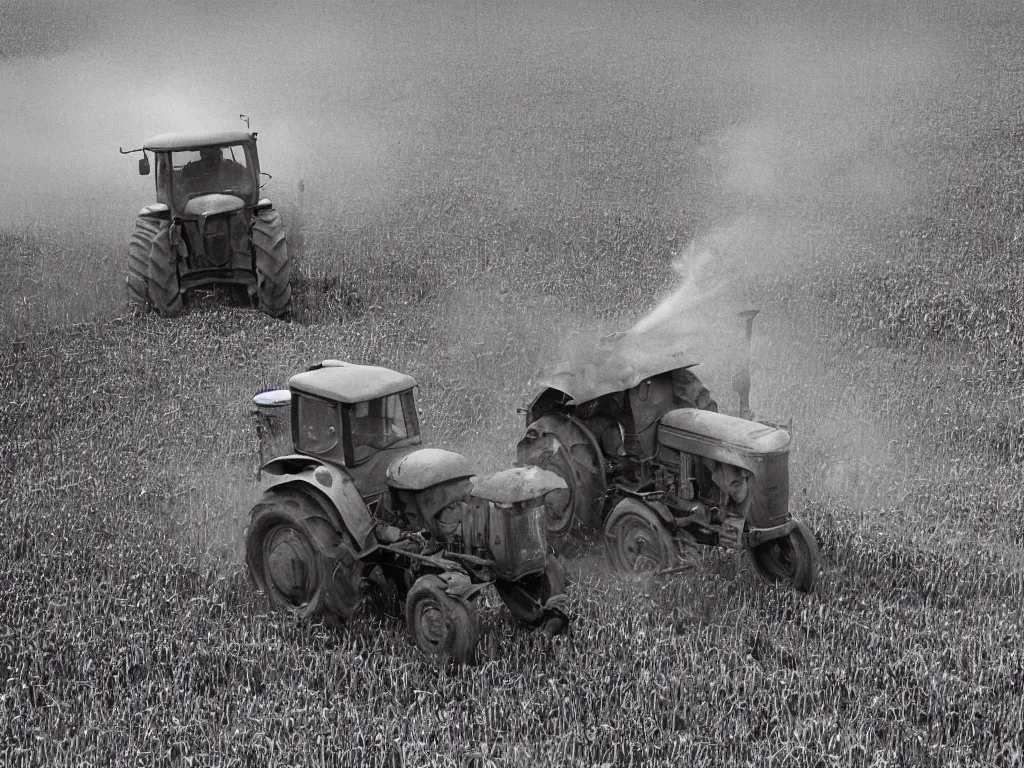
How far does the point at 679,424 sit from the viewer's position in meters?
9.35

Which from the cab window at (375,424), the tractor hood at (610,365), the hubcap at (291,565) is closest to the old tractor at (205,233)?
the tractor hood at (610,365)

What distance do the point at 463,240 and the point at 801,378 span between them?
26.7 feet

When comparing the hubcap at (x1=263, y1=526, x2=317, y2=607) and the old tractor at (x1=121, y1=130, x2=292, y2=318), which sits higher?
the old tractor at (x1=121, y1=130, x2=292, y2=318)

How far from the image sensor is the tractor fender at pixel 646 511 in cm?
898

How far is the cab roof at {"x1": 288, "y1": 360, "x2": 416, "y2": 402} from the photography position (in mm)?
8242

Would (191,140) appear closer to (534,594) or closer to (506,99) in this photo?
(534,594)

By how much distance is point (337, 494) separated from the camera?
813 centimetres

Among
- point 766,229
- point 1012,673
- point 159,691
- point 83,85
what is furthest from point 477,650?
point 83,85

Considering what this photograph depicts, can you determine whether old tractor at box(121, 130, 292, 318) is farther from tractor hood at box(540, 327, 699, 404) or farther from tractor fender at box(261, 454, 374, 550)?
tractor fender at box(261, 454, 374, 550)

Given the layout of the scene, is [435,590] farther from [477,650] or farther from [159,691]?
[159,691]

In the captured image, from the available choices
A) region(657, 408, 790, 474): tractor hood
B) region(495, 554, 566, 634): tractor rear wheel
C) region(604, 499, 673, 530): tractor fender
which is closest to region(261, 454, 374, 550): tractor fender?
region(495, 554, 566, 634): tractor rear wheel

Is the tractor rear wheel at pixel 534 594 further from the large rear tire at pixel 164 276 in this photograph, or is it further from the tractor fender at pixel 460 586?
the large rear tire at pixel 164 276

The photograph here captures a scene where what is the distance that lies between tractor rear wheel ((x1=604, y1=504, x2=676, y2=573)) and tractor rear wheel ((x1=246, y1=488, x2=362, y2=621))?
2.12 meters

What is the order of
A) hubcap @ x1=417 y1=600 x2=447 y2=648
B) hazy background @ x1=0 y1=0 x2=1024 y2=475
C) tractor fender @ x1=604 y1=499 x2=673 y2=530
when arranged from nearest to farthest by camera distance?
1. hubcap @ x1=417 y1=600 x2=447 y2=648
2. tractor fender @ x1=604 y1=499 x2=673 y2=530
3. hazy background @ x1=0 y1=0 x2=1024 y2=475
